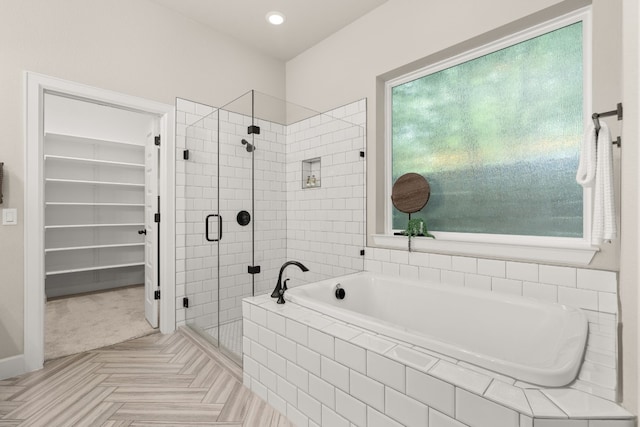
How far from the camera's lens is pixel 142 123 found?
4.48m

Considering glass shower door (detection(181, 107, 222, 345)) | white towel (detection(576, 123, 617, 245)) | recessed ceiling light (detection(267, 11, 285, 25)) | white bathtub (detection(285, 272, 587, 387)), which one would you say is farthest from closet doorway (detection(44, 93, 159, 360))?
white towel (detection(576, 123, 617, 245))

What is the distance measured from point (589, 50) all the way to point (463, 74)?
72 centimetres

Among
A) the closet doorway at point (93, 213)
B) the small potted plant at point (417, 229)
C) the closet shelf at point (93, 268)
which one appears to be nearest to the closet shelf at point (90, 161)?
the closet doorway at point (93, 213)

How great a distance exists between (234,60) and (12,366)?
2.98m

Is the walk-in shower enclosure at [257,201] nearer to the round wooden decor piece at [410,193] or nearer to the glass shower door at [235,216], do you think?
the glass shower door at [235,216]

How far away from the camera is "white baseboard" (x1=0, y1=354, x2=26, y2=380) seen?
6.31ft

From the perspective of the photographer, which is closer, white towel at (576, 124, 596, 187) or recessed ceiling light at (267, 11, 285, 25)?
white towel at (576, 124, 596, 187)

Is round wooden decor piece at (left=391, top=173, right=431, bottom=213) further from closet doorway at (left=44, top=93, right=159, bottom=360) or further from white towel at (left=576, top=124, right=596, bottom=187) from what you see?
closet doorway at (left=44, top=93, right=159, bottom=360)

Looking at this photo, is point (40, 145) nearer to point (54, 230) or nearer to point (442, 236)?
point (54, 230)

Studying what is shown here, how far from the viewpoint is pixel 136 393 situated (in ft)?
5.91

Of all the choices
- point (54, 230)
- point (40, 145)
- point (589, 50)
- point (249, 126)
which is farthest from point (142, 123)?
point (589, 50)

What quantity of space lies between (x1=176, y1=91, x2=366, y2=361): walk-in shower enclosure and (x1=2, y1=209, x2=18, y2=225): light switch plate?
1028 millimetres

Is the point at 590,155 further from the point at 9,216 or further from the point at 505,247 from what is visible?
the point at 9,216

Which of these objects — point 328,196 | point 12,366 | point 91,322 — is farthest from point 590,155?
point 91,322
